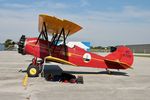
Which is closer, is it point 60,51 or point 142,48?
point 60,51

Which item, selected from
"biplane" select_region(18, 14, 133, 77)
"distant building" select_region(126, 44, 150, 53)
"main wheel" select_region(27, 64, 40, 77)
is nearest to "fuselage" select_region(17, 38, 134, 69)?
"biplane" select_region(18, 14, 133, 77)

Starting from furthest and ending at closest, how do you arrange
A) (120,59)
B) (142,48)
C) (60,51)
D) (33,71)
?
1. (142,48)
2. (120,59)
3. (60,51)
4. (33,71)

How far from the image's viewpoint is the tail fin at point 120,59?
17312mm

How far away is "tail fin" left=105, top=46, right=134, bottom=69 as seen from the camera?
1731 centimetres

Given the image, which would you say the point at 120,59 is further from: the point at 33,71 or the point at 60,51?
the point at 33,71

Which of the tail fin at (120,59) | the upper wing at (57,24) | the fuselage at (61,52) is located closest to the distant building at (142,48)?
the tail fin at (120,59)

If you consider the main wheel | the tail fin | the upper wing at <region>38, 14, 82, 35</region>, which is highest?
the upper wing at <region>38, 14, 82, 35</region>

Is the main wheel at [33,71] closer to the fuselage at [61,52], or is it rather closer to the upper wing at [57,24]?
the fuselage at [61,52]

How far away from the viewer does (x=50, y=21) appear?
15.2 meters

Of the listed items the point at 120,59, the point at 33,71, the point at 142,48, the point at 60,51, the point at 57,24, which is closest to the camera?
the point at 33,71

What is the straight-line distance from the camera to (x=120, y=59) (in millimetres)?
17547

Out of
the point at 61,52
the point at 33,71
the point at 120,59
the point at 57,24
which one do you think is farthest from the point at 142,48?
the point at 33,71

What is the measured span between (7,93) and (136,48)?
92.4 metres

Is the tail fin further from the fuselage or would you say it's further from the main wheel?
the main wheel
